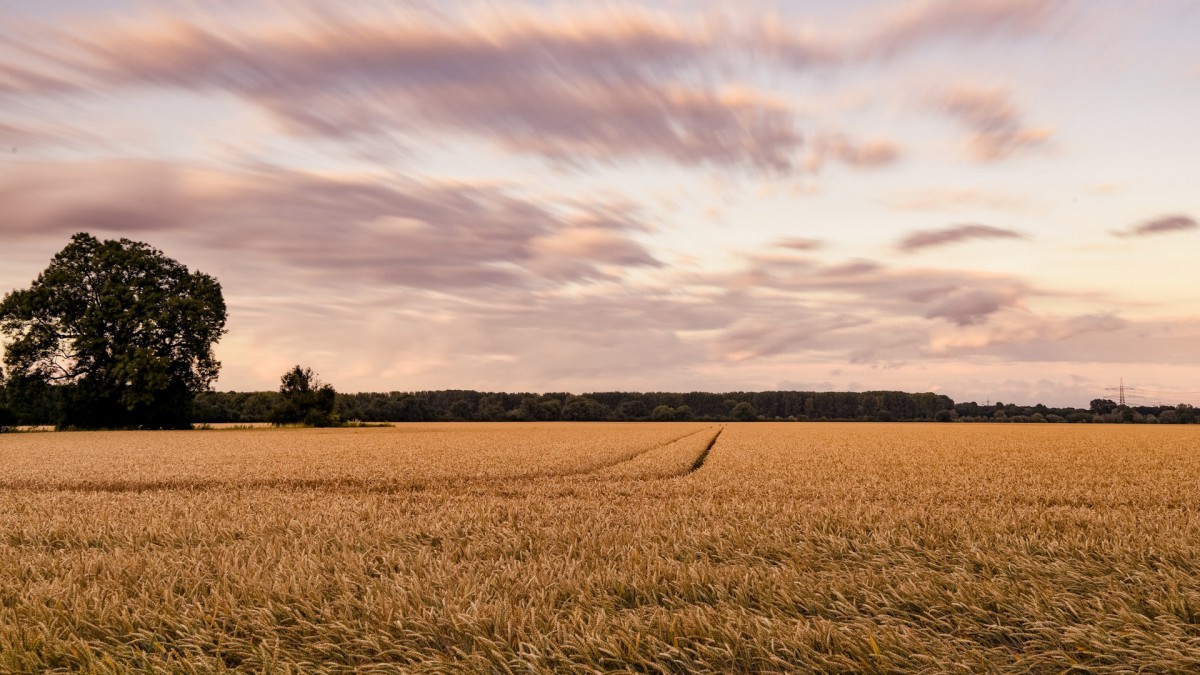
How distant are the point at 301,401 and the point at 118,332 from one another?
15105 millimetres

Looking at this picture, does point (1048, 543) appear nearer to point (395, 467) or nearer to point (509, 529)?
point (509, 529)

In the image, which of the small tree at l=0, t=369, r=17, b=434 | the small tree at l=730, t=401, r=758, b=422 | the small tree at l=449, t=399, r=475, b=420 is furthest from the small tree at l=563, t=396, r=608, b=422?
the small tree at l=0, t=369, r=17, b=434

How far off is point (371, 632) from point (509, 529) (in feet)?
12.4

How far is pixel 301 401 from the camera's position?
6241 cm

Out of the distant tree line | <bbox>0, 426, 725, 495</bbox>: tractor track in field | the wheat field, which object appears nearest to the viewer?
the wheat field

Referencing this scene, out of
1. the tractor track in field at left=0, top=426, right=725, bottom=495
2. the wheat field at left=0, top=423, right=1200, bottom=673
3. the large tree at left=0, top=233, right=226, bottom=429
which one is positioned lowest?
the tractor track in field at left=0, top=426, right=725, bottom=495

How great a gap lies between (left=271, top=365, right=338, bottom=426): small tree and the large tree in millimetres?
8013

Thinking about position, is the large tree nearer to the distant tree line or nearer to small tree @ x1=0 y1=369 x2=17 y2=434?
small tree @ x1=0 y1=369 x2=17 y2=434

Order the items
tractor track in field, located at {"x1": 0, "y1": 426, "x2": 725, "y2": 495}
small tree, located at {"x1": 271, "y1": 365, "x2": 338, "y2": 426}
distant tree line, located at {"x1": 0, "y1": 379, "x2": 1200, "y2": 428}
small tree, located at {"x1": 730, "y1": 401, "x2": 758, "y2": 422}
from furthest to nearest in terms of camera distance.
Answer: small tree, located at {"x1": 730, "y1": 401, "x2": 758, "y2": 422} → distant tree line, located at {"x1": 0, "y1": 379, "x2": 1200, "y2": 428} → small tree, located at {"x1": 271, "y1": 365, "x2": 338, "y2": 426} → tractor track in field, located at {"x1": 0, "y1": 426, "x2": 725, "y2": 495}

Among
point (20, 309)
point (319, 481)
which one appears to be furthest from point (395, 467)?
point (20, 309)

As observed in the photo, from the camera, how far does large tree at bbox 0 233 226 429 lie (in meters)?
49.2

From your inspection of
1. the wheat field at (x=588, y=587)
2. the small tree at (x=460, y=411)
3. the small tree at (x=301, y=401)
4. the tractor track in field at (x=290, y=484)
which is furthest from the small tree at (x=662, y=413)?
the wheat field at (x=588, y=587)

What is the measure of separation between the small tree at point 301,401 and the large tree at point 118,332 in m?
8.01

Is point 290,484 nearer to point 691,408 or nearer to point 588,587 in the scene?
point 588,587
